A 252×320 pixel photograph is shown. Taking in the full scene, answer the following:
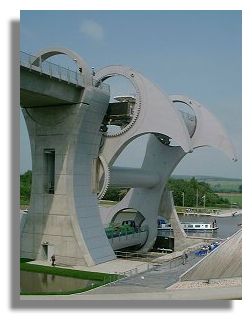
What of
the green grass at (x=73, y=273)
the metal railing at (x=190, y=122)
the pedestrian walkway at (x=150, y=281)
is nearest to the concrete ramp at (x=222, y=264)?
the pedestrian walkway at (x=150, y=281)

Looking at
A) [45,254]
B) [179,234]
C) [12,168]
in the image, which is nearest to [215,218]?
[179,234]

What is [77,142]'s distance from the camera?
13.1m

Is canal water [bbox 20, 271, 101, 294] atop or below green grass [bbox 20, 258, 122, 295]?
below

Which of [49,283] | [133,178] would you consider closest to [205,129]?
[133,178]

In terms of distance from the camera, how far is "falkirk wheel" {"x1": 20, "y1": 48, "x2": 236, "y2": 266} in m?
12.9

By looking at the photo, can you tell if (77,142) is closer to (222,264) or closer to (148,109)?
(148,109)

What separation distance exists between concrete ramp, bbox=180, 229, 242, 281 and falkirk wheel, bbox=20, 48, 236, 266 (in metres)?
3.92

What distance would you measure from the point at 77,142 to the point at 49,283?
388 cm

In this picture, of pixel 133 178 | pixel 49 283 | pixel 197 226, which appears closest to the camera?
pixel 49 283

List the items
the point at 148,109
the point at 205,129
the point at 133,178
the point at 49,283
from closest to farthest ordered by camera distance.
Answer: the point at 49,283
the point at 148,109
the point at 133,178
the point at 205,129

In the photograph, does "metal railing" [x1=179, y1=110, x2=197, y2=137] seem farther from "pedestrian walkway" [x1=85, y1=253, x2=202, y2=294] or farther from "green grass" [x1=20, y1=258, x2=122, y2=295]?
"green grass" [x1=20, y1=258, x2=122, y2=295]

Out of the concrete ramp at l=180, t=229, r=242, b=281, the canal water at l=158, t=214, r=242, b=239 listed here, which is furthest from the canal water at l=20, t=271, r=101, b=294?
the canal water at l=158, t=214, r=242, b=239

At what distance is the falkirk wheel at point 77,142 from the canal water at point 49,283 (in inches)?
53.0

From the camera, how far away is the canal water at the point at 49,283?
1068 cm
